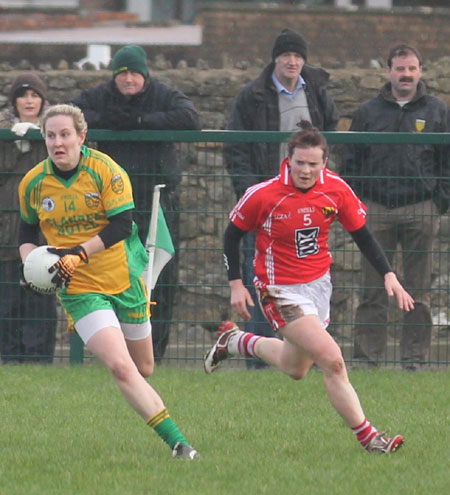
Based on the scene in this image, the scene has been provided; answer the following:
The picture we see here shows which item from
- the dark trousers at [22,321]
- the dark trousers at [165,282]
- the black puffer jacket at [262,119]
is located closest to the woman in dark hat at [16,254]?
the dark trousers at [22,321]

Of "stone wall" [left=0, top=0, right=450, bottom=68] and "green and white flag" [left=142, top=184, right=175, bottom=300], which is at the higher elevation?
"stone wall" [left=0, top=0, right=450, bottom=68]

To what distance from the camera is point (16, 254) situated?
10.6 m

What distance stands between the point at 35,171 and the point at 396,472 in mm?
2573

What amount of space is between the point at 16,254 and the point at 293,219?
3473 mm

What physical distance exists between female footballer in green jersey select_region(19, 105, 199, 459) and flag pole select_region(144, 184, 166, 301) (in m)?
1.52

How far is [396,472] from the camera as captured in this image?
23.0ft

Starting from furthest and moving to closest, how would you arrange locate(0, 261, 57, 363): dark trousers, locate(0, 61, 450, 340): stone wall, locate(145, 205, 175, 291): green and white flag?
locate(0, 261, 57, 363): dark trousers → locate(0, 61, 450, 340): stone wall → locate(145, 205, 175, 291): green and white flag

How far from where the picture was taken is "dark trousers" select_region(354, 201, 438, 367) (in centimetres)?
1042

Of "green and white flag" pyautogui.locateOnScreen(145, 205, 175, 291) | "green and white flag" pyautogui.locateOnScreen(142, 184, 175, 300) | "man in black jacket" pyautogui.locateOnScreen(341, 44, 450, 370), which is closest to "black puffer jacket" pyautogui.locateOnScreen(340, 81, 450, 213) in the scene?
"man in black jacket" pyautogui.locateOnScreen(341, 44, 450, 370)

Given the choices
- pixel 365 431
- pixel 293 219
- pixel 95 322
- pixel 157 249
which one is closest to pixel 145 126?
pixel 157 249

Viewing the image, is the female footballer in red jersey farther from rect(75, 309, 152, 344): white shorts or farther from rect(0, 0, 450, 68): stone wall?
rect(0, 0, 450, 68): stone wall

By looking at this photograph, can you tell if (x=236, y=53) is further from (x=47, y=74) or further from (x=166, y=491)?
(x=166, y=491)

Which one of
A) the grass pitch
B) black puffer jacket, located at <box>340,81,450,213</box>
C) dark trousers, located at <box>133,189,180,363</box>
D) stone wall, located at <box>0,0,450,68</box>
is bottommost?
the grass pitch

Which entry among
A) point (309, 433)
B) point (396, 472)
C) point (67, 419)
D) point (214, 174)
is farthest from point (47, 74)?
point (396, 472)
